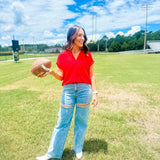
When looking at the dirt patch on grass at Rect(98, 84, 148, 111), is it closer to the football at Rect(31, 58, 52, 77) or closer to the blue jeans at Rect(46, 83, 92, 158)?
the blue jeans at Rect(46, 83, 92, 158)

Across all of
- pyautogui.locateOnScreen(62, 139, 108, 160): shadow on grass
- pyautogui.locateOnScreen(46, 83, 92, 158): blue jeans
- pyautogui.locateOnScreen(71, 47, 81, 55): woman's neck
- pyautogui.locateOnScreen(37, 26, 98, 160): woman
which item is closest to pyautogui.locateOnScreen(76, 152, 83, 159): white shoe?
pyautogui.locateOnScreen(62, 139, 108, 160): shadow on grass

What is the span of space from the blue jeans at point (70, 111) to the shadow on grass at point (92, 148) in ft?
0.77

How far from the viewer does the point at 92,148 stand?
2.84 metres

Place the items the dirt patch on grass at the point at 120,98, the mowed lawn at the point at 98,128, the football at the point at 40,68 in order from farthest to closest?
the dirt patch on grass at the point at 120,98, the mowed lawn at the point at 98,128, the football at the point at 40,68

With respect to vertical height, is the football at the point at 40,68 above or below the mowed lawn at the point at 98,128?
above

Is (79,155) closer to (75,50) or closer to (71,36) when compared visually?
(75,50)

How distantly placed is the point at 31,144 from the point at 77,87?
1.71 meters

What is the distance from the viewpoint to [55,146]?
2.39 m

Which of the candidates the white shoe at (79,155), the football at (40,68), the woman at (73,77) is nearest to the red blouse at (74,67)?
the woman at (73,77)

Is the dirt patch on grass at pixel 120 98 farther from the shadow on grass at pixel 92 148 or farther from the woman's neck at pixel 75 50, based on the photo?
the woman's neck at pixel 75 50

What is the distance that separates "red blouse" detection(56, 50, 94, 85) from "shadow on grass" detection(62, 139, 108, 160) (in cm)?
140

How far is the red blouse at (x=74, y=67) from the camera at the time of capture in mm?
2143

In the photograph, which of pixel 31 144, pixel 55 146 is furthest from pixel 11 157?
pixel 55 146

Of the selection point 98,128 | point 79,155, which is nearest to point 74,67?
point 79,155
